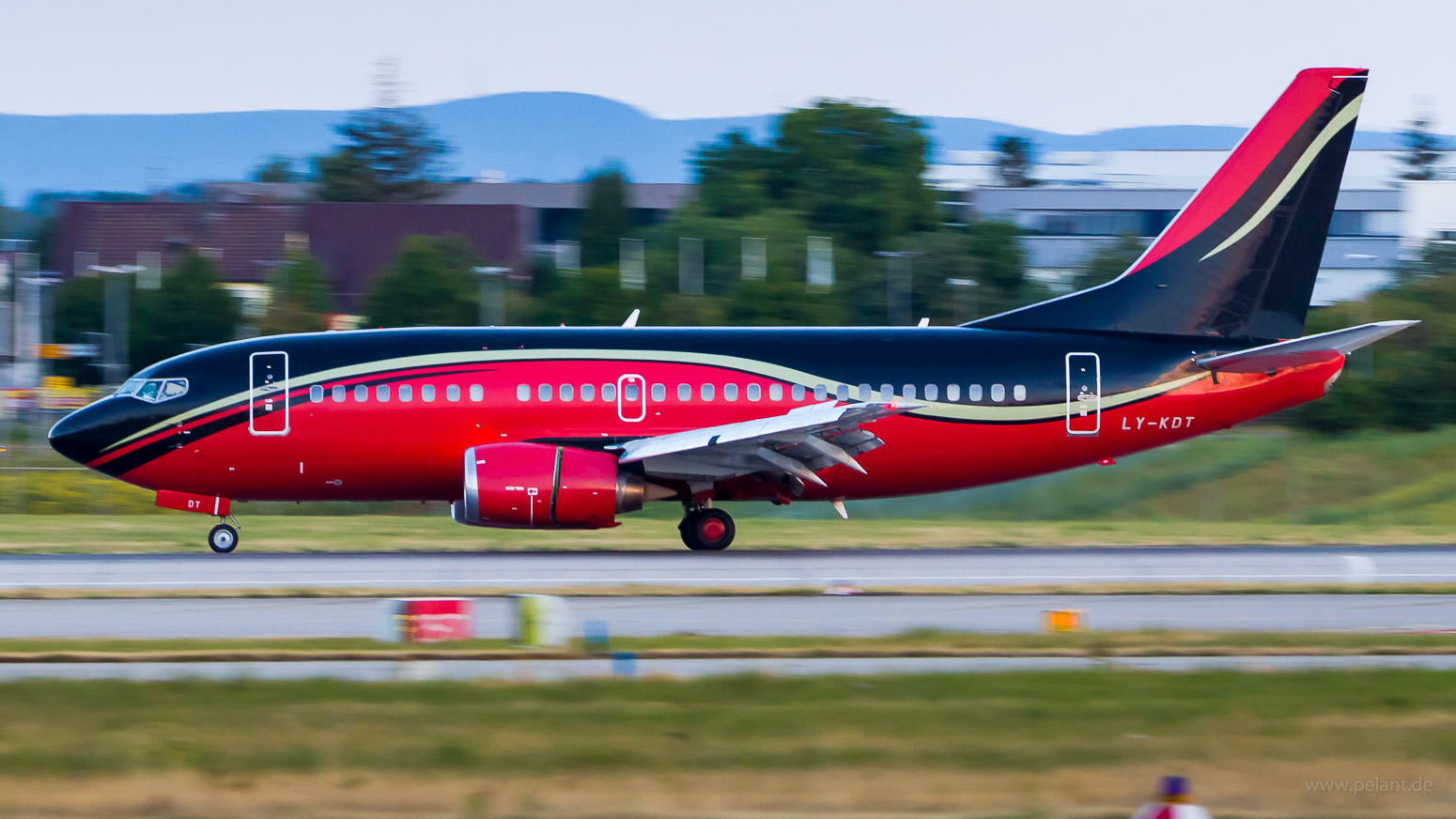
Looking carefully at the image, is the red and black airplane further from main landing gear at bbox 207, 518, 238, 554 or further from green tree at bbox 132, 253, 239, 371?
green tree at bbox 132, 253, 239, 371

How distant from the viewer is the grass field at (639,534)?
27.4 metres

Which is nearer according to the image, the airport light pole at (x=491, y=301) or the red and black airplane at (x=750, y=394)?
the red and black airplane at (x=750, y=394)

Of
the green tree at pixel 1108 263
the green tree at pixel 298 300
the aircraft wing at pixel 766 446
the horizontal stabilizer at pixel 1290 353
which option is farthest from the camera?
the green tree at pixel 1108 263

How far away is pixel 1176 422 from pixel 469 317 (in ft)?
150

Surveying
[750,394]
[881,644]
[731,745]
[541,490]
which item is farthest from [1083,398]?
[731,745]

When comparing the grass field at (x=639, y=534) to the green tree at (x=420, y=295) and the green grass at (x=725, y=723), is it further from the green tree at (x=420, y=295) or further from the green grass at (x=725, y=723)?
the green tree at (x=420, y=295)

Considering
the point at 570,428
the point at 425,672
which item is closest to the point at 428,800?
the point at 425,672

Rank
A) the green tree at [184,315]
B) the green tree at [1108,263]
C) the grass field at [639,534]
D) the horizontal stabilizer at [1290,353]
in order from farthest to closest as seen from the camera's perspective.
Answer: the green tree at [1108,263] → the green tree at [184,315] → the grass field at [639,534] → the horizontal stabilizer at [1290,353]

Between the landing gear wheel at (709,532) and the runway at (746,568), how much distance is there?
1.13 feet

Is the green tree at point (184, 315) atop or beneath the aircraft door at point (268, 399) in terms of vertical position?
atop

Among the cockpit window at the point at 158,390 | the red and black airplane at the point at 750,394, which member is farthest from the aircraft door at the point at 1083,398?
the cockpit window at the point at 158,390

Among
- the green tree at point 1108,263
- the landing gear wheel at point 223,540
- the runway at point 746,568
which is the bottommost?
the runway at point 746,568

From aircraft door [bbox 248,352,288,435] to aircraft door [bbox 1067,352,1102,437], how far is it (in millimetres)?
13293

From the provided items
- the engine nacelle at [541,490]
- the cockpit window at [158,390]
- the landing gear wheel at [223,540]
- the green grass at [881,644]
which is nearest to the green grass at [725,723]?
the green grass at [881,644]
